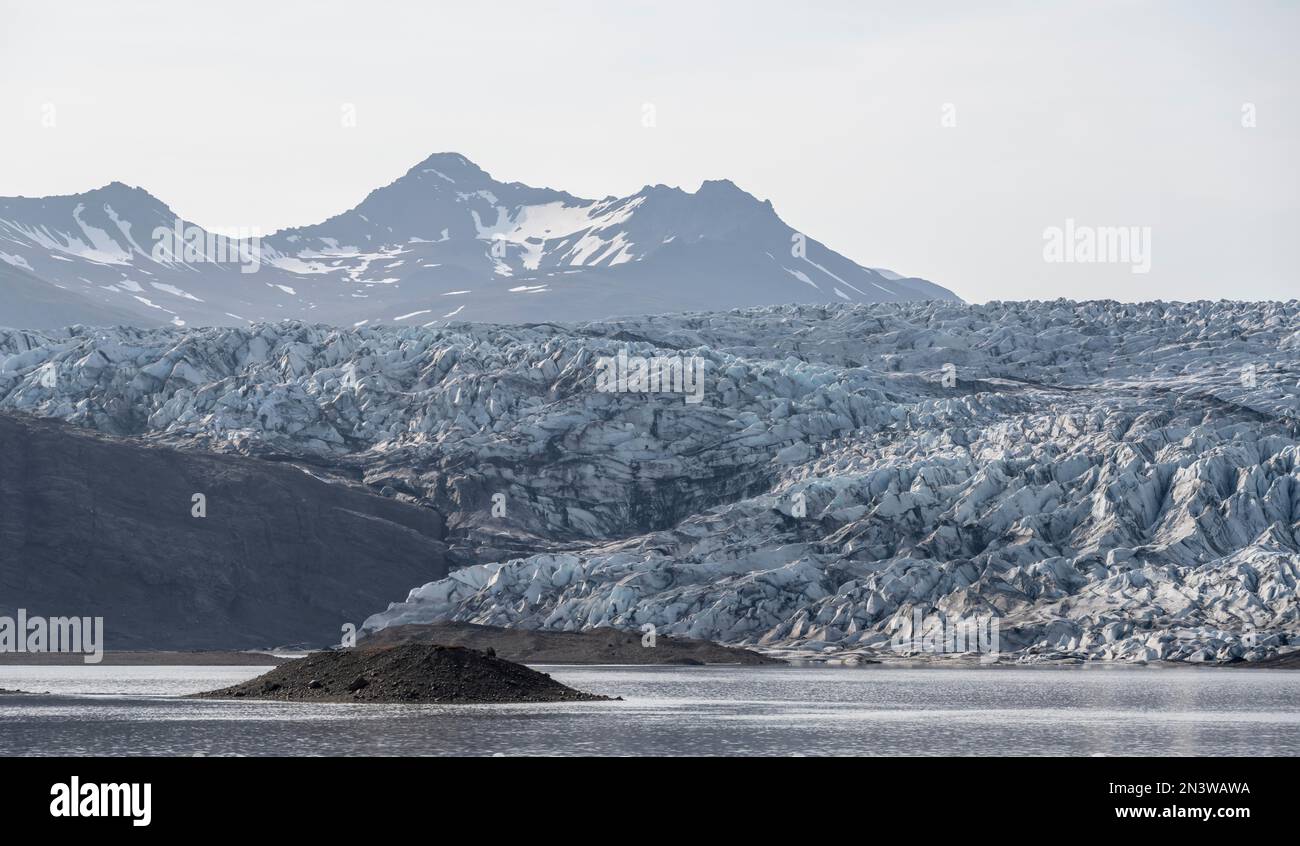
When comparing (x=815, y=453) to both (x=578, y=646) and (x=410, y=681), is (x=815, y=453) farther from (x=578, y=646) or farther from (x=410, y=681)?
(x=410, y=681)

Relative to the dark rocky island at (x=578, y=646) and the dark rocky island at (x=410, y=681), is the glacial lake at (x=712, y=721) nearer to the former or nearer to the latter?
the dark rocky island at (x=410, y=681)

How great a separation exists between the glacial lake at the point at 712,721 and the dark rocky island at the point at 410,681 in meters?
2.35

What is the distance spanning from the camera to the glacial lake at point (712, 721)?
136 feet

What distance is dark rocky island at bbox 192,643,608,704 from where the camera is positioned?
60250 mm

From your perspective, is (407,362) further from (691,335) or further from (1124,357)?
(1124,357)

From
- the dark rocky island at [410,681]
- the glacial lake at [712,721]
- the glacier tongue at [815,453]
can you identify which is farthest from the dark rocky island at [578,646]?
the dark rocky island at [410,681]

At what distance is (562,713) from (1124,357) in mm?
125073

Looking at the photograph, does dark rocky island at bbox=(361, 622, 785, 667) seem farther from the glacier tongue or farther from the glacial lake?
the glacial lake

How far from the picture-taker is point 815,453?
142000 millimetres

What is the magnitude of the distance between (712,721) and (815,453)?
91.7m

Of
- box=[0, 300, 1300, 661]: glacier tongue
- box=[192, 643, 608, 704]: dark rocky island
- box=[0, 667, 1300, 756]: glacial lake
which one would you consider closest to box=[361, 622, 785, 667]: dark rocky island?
box=[0, 300, 1300, 661]: glacier tongue

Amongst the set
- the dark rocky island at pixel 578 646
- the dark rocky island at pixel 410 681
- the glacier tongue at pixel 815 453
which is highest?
the glacier tongue at pixel 815 453

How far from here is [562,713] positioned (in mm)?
54312
